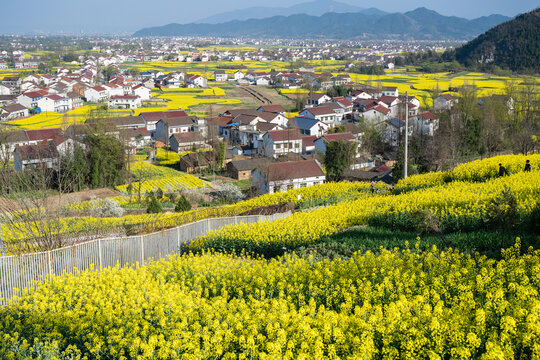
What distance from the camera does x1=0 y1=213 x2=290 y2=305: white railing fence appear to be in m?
9.69

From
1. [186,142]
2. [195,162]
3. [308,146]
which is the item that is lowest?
[195,162]

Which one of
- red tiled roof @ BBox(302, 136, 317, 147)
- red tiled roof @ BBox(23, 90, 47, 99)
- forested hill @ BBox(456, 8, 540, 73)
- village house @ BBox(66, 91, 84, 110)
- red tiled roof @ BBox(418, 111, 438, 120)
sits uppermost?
forested hill @ BBox(456, 8, 540, 73)

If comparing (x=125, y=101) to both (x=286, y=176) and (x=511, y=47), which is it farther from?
(x=511, y=47)

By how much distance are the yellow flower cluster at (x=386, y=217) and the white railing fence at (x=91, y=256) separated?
60cm

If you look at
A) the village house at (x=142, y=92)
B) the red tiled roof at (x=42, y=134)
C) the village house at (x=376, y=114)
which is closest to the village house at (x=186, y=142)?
the red tiled roof at (x=42, y=134)

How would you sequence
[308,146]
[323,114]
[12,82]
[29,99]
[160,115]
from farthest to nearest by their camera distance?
1. [12,82]
2. [29,99]
3. [323,114]
4. [160,115]
5. [308,146]

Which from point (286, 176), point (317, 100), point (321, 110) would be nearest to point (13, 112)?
point (321, 110)

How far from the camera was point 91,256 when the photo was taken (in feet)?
36.2

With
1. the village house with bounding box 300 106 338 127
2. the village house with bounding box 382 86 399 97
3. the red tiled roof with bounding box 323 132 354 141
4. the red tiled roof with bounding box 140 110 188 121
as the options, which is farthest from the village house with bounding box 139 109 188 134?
the village house with bounding box 382 86 399 97

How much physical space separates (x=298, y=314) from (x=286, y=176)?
28.9 metres

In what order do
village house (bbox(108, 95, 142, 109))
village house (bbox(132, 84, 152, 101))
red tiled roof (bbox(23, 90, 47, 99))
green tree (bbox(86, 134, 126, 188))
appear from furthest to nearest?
1. village house (bbox(132, 84, 152, 101))
2. village house (bbox(108, 95, 142, 109))
3. red tiled roof (bbox(23, 90, 47, 99))
4. green tree (bbox(86, 134, 126, 188))

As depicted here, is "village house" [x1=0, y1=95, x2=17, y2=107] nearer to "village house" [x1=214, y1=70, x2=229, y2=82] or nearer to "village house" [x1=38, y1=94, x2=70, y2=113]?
"village house" [x1=38, y1=94, x2=70, y2=113]

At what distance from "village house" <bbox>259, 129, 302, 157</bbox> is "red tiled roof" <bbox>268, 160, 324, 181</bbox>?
11068mm

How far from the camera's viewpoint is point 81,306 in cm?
762
